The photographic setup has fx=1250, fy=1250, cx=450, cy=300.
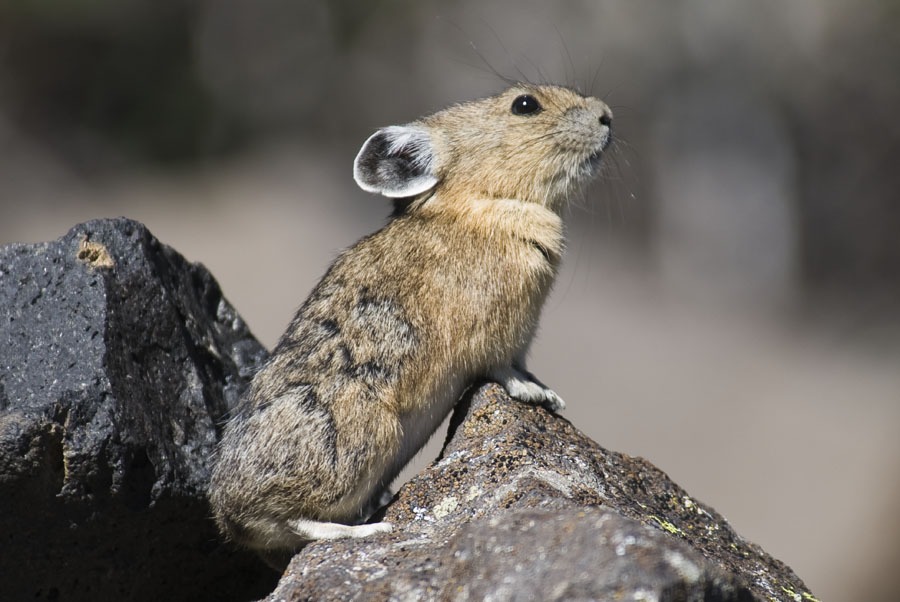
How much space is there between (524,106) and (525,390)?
222cm

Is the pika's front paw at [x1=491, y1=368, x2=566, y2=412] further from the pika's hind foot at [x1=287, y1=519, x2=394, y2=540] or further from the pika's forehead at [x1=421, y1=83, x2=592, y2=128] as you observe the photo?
the pika's forehead at [x1=421, y1=83, x2=592, y2=128]

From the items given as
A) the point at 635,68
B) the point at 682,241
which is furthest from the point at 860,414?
the point at 635,68

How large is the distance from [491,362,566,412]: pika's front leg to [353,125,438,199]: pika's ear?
145 centimetres

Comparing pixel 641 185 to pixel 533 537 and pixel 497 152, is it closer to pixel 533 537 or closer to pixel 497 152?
pixel 497 152

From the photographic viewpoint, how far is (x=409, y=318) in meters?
7.92

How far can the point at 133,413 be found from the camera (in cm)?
744

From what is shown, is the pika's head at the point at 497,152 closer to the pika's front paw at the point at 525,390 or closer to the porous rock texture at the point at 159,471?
the pika's front paw at the point at 525,390

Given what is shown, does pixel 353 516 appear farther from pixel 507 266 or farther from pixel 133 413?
pixel 507 266

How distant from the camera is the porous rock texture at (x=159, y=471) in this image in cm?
681

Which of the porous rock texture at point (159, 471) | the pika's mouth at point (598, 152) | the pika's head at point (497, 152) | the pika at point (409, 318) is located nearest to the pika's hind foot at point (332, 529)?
the pika at point (409, 318)

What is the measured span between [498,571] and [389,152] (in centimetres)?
404

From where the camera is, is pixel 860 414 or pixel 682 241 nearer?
pixel 860 414

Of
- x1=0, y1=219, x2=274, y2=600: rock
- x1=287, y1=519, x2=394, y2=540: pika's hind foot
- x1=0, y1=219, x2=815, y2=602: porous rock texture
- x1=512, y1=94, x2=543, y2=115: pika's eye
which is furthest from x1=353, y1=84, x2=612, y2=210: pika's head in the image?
x1=287, y1=519, x2=394, y2=540: pika's hind foot

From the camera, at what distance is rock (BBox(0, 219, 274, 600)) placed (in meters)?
7.18
